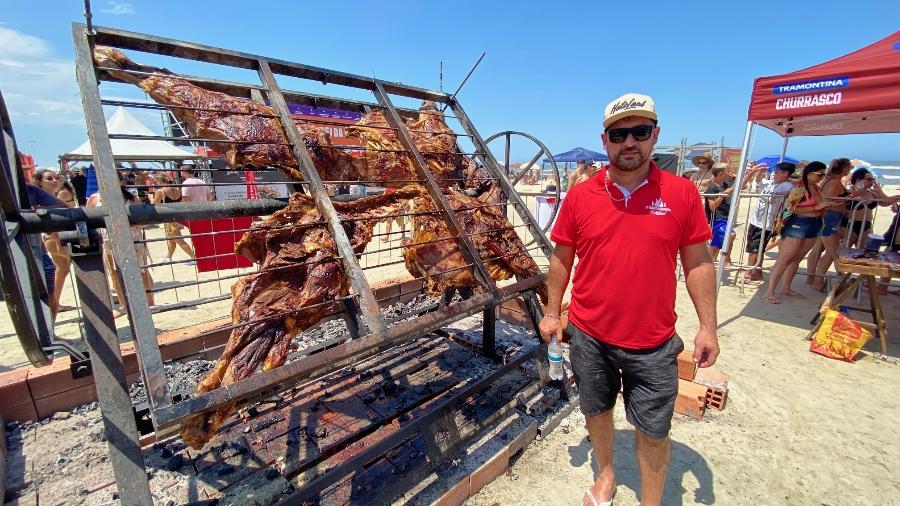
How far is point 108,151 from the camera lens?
2.05 meters

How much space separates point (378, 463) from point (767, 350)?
5001 mm

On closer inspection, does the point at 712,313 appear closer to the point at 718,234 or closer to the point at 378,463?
the point at 378,463

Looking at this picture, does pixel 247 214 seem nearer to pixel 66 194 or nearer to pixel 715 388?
pixel 715 388

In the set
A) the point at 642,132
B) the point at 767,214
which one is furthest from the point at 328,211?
the point at 767,214

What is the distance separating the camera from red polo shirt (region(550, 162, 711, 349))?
2227mm

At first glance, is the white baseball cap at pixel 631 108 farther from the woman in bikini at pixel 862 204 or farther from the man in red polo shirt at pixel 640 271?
the woman in bikini at pixel 862 204

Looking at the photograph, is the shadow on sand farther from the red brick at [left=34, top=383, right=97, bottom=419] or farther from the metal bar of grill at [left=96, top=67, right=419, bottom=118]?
the red brick at [left=34, top=383, right=97, bottom=419]

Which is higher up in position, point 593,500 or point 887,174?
point 887,174

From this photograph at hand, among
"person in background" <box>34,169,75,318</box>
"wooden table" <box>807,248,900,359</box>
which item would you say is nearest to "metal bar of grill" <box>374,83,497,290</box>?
"wooden table" <box>807,248,900,359</box>

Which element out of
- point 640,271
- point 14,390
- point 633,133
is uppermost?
point 633,133

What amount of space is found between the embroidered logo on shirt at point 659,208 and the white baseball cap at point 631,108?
0.48 m

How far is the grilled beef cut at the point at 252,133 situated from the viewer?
8.47 ft

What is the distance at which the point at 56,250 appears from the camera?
6.27 m

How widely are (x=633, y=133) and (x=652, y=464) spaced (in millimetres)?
2015
